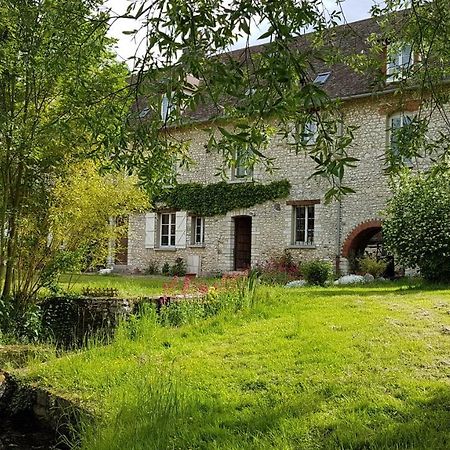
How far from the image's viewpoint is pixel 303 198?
1764 cm

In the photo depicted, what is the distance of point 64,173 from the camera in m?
9.00

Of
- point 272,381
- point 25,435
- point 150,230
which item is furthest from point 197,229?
point 272,381

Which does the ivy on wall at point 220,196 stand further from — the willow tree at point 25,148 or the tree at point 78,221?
the willow tree at point 25,148

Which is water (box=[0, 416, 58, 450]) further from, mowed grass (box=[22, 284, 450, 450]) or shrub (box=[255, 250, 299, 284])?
shrub (box=[255, 250, 299, 284])

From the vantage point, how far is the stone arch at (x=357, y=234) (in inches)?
638

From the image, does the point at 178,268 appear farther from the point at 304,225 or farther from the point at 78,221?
the point at 78,221

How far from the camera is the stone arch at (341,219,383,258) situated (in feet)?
53.2

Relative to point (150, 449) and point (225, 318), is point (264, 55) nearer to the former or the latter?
point (150, 449)

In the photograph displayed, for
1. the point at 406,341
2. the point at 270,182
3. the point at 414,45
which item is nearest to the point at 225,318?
the point at 406,341

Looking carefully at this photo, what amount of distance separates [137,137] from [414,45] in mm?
2576

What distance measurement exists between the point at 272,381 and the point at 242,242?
14438 mm

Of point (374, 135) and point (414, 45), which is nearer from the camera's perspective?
point (414, 45)

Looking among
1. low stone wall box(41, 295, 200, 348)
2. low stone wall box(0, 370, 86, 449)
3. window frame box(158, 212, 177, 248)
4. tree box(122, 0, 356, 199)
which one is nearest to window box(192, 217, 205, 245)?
window frame box(158, 212, 177, 248)

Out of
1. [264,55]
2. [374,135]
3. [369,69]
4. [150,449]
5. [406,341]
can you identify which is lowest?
[150,449]
